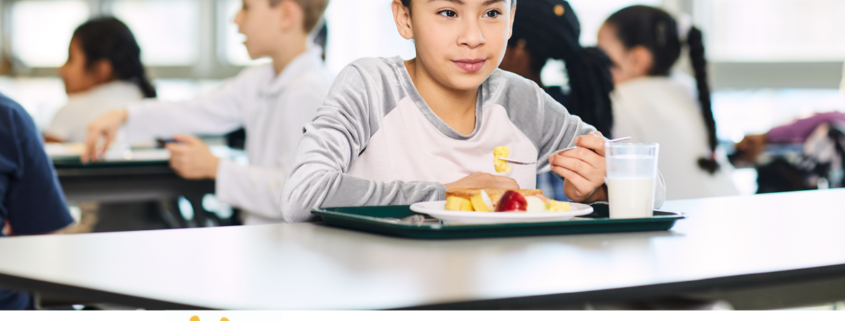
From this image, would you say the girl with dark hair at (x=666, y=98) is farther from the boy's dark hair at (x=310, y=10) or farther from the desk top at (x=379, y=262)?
the desk top at (x=379, y=262)

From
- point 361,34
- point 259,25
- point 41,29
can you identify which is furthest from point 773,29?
point 41,29

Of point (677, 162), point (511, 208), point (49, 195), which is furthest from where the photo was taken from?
point (677, 162)

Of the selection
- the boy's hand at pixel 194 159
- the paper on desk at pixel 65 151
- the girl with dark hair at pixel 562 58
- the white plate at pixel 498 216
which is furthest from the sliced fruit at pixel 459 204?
the paper on desk at pixel 65 151

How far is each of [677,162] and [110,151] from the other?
1.50 meters

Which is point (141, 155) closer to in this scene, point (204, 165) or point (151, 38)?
point (204, 165)

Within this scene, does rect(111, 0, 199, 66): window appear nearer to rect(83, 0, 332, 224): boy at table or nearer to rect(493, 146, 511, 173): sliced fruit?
rect(83, 0, 332, 224): boy at table

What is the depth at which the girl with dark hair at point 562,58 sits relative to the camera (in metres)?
1.33

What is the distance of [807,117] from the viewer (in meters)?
2.70

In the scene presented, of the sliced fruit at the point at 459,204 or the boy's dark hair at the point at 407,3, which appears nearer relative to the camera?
the sliced fruit at the point at 459,204

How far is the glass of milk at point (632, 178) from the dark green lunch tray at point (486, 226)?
3cm

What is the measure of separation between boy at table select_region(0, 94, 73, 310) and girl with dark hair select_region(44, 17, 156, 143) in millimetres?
1762

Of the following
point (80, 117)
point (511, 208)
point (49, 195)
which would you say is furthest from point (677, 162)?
point (80, 117)

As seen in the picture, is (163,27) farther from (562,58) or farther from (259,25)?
(562,58)

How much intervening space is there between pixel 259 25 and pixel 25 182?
2.31ft
